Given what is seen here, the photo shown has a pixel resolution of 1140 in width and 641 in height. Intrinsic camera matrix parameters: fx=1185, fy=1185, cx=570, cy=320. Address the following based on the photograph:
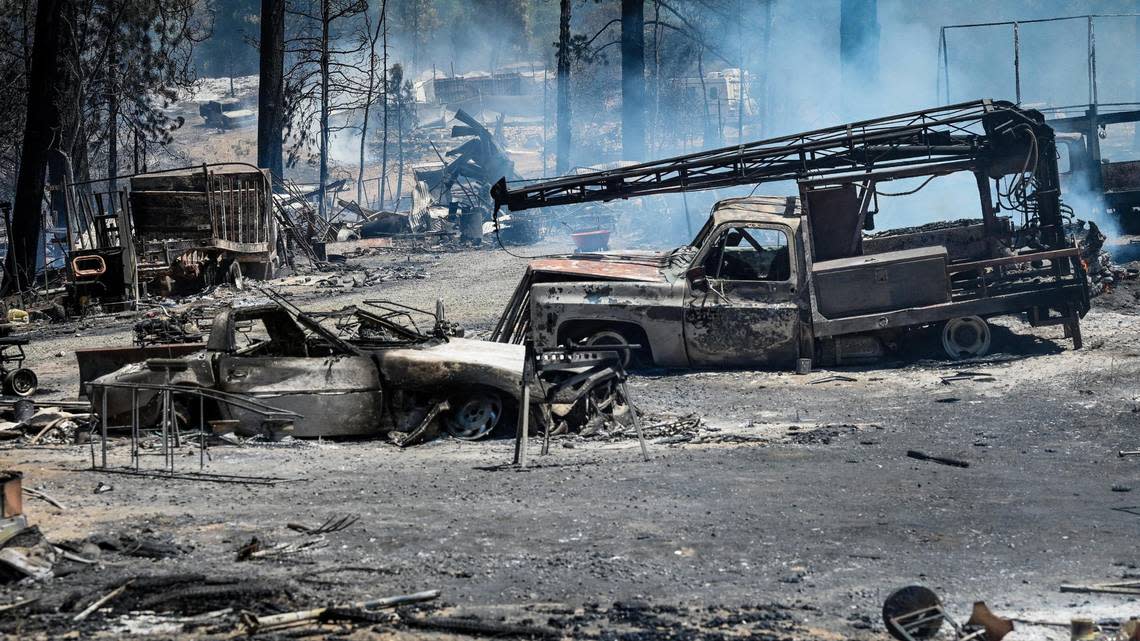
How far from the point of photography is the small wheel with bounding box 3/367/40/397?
1274 cm

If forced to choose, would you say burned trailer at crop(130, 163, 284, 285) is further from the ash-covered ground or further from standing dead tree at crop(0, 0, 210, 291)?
the ash-covered ground

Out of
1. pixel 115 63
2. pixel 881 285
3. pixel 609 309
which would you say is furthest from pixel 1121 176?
pixel 115 63

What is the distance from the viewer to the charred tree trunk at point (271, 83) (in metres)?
34.5

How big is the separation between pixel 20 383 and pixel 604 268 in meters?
6.49

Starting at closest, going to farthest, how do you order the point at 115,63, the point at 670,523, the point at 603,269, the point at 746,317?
the point at 670,523
the point at 746,317
the point at 603,269
the point at 115,63

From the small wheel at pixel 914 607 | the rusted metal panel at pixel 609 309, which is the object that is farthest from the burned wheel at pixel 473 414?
Answer: the small wheel at pixel 914 607

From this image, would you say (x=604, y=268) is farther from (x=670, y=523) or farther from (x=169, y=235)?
(x=169, y=235)

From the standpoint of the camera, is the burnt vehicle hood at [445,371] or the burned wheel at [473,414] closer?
the burnt vehicle hood at [445,371]

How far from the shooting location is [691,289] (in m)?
12.6

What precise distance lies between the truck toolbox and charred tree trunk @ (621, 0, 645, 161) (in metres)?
28.8

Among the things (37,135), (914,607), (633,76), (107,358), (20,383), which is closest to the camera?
(914,607)

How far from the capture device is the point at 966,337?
12961 millimetres

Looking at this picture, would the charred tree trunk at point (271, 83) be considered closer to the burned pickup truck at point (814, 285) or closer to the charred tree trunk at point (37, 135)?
the charred tree trunk at point (37, 135)

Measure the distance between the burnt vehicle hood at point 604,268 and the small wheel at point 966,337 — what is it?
315cm
